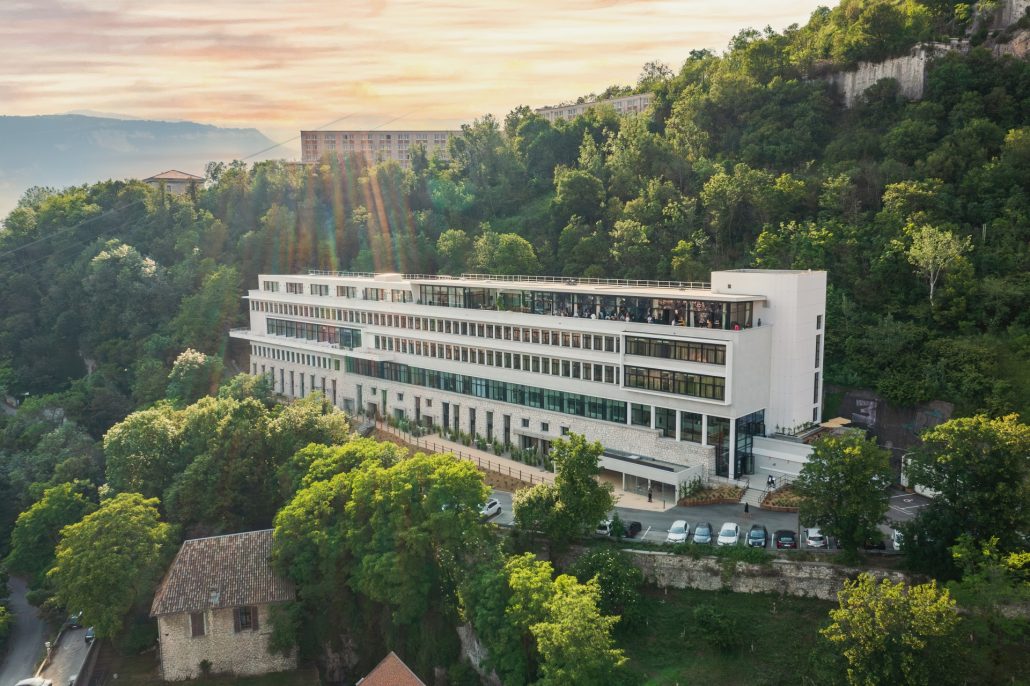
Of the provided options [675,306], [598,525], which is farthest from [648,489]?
[675,306]

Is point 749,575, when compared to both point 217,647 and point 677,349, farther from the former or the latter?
point 217,647

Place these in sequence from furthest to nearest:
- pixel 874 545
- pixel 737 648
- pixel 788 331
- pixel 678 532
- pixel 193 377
→ pixel 193 377, pixel 788 331, pixel 678 532, pixel 874 545, pixel 737 648

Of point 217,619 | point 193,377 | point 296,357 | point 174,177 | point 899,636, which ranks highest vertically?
point 174,177

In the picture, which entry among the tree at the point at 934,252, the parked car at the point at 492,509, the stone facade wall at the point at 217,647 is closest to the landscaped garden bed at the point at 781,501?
the parked car at the point at 492,509

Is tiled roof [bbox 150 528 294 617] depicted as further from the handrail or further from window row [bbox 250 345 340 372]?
window row [bbox 250 345 340 372]

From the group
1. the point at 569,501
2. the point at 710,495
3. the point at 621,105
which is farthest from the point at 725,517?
the point at 621,105

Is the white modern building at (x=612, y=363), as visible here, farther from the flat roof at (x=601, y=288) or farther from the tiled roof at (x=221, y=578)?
the tiled roof at (x=221, y=578)

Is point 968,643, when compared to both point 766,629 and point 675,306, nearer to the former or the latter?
point 766,629
